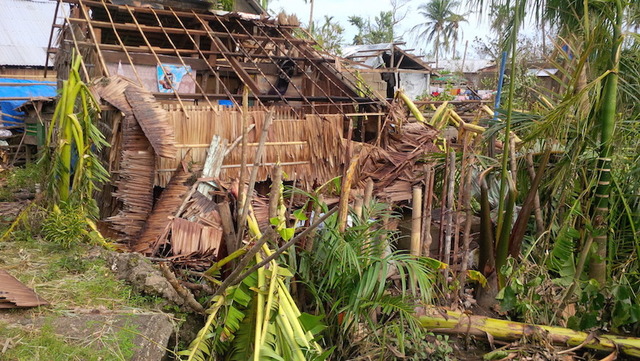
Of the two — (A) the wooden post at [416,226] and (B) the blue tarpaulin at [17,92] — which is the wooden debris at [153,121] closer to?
(A) the wooden post at [416,226]

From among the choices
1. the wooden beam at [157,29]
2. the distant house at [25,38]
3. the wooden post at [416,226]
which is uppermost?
the distant house at [25,38]

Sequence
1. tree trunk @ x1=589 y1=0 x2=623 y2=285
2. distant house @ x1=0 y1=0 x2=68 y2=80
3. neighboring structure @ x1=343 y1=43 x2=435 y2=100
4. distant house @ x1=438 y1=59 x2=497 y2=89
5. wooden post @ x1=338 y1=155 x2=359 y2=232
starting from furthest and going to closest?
distant house @ x1=438 y1=59 x2=497 y2=89 → neighboring structure @ x1=343 y1=43 x2=435 y2=100 → distant house @ x1=0 y1=0 x2=68 y2=80 → tree trunk @ x1=589 y1=0 x2=623 y2=285 → wooden post @ x1=338 y1=155 x2=359 y2=232

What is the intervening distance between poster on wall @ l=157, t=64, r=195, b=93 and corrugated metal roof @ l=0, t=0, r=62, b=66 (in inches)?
488

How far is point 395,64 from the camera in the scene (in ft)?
77.2

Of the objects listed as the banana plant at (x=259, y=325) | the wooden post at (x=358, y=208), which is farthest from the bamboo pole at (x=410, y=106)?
the banana plant at (x=259, y=325)

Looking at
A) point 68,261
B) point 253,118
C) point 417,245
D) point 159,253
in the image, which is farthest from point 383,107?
point 68,261

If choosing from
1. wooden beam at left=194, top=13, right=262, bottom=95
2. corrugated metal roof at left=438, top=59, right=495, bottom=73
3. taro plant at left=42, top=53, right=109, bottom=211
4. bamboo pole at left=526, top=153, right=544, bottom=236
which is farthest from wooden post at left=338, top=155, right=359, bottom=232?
corrugated metal roof at left=438, top=59, right=495, bottom=73

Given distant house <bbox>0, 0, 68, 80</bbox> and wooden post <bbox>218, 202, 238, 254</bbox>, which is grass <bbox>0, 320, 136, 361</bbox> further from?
distant house <bbox>0, 0, 68, 80</bbox>

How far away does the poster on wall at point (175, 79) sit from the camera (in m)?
8.26

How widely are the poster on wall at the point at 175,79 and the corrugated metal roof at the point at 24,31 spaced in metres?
12.4

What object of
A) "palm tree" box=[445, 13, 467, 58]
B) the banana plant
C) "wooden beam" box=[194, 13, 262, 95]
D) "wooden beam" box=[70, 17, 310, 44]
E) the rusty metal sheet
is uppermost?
"palm tree" box=[445, 13, 467, 58]

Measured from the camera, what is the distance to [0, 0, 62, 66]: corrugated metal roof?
18812 mm

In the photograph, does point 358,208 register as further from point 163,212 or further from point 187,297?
point 163,212

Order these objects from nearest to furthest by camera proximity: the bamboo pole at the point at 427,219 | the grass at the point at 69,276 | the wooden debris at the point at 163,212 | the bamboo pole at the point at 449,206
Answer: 1. the grass at the point at 69,276
2. the wooden debris at the point at 163,212
3. the bamboo pole at the point at 427,219
4. the bamboo pole at the point at 449,206
